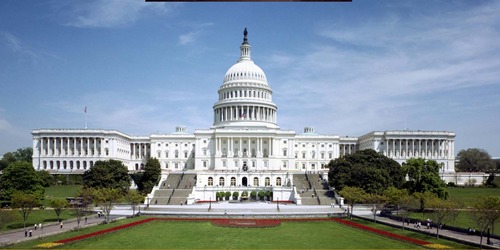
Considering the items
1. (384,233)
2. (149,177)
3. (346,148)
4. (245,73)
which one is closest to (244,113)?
(245,73)

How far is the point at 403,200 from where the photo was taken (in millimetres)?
53156

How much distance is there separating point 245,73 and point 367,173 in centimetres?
6488

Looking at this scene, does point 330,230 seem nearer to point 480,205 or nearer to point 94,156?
point 480,205

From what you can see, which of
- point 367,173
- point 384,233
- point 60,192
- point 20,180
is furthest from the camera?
point 60,192

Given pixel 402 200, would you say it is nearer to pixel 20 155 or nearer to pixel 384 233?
pixel 384 233

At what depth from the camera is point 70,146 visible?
126 meters

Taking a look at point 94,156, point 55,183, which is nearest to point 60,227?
point 55,183

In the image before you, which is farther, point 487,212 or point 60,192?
point 60,192

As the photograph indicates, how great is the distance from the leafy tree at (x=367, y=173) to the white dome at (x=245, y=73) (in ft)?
156

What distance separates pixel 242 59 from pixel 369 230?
98.7 meters

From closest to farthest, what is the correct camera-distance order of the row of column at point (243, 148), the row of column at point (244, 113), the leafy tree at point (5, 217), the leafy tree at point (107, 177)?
1. the leafy tree at point (5, 217)
2. the leafy tree at point (107, 177)
3. the row of column at point (243, 148)
4. the row of column at point (244, 113)

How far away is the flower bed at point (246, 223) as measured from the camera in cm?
5050

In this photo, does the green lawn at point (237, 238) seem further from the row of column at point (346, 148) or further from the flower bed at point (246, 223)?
the row of column at point (346, 148)

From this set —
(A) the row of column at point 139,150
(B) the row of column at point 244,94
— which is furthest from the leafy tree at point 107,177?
(A) the row of column at point 139,150
